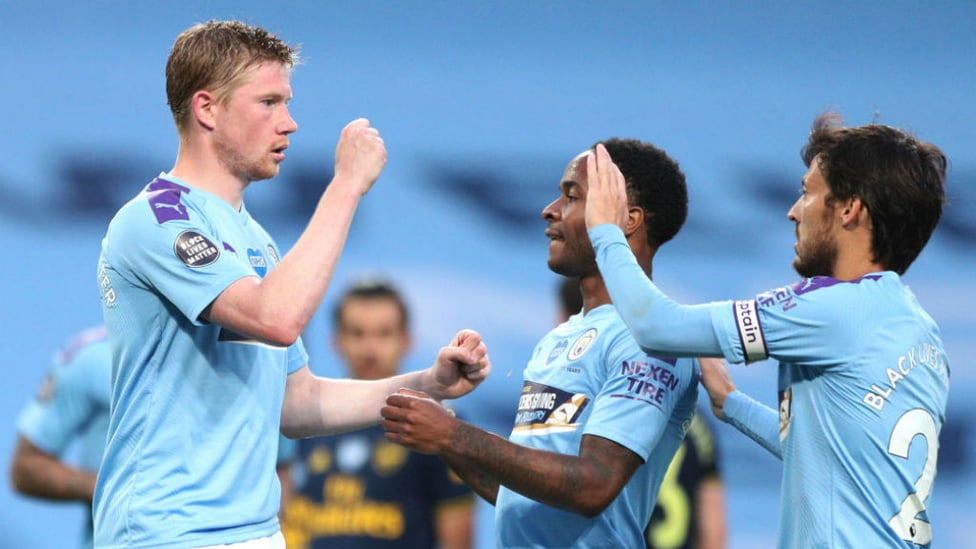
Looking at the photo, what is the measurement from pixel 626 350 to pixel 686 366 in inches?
6.5

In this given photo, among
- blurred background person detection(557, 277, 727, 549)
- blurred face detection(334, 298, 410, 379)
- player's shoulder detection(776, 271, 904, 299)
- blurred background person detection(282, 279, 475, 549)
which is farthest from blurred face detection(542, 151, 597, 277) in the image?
blurred face detection(334, 298, 410, 379)

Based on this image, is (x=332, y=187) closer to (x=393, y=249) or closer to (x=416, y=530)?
(x=416, y=530)

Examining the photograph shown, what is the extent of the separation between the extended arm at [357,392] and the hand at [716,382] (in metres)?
0.67

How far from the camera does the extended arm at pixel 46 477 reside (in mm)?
4125

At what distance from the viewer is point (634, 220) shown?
330cm

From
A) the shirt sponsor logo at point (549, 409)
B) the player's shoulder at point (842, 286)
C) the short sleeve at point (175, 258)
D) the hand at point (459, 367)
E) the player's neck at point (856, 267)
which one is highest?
the player's neck at point (856, 267)

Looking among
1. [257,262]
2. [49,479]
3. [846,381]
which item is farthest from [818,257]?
[49,479]

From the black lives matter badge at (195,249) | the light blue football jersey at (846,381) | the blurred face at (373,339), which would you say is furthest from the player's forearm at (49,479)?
the light blue football jersey at (846,381)

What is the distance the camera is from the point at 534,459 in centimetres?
285

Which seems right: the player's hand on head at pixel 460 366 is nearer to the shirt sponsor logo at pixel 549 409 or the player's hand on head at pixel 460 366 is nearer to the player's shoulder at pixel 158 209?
the shirt sponsor logo at pixel 549 409

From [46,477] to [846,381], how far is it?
2.77 m

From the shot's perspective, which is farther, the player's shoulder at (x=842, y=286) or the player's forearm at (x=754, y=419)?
the player's forearm at (x=754, y=419)

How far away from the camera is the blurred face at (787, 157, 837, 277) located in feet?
9.40

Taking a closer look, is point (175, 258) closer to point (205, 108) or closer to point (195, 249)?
point (195, 249)
